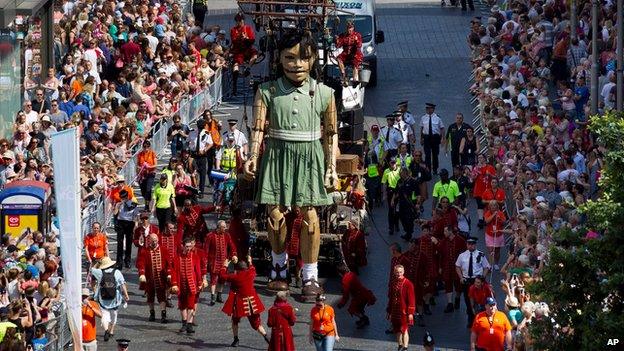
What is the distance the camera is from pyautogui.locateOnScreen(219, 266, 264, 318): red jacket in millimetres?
34688

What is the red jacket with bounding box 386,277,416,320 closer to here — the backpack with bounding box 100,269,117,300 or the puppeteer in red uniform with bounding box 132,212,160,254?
the backpack with bounding box 100,269,117,300

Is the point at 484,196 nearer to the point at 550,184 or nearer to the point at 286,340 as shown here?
the point at 550,184

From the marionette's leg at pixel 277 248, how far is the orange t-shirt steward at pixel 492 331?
526cm

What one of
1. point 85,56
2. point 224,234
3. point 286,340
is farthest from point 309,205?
point 85,56

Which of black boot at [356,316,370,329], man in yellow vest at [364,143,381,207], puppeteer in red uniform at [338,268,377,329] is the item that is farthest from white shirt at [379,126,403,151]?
puppeteer in red uniform at [338,268,377,329]

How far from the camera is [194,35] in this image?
52938 millimetres

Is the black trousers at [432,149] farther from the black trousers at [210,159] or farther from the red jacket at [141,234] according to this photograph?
the red jacket at [141,234]

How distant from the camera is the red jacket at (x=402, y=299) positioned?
3444cm

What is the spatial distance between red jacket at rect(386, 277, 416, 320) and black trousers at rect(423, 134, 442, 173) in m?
11.7

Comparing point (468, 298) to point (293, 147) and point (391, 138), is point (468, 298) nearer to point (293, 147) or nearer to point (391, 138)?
point (293, 147)

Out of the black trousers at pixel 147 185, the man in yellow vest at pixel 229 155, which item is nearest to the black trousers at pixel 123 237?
the black trousers at pixel 147 185

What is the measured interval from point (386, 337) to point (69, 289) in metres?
5.63

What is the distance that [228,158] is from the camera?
1724 inches

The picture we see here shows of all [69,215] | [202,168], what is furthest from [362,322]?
[202,168]
